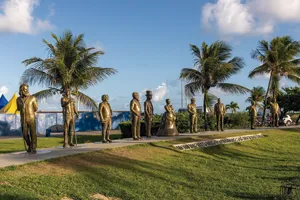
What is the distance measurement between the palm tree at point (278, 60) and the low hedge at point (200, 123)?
341 centimetres

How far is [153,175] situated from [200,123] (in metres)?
13.8

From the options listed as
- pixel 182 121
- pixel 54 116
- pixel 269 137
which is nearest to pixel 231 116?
pixel 182 121

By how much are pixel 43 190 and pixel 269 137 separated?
1460cm

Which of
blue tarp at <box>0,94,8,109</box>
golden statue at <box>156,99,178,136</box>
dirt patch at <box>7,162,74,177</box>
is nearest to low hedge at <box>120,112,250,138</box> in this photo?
golden statue at <box>156,99,178,136</box>

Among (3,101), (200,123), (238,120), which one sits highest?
(3,101)

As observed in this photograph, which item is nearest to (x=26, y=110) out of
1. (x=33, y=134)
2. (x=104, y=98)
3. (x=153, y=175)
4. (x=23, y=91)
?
(x=23, y=91)

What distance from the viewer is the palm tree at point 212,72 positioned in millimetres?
22938

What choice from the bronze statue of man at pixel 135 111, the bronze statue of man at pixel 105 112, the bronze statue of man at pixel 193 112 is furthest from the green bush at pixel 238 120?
the bronze statue of man at pixel 105 112

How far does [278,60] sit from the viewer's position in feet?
86.1

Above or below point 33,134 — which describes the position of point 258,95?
above

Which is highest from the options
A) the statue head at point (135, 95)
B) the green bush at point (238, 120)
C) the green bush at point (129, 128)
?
the statue head at point (135, 95)

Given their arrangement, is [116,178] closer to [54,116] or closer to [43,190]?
[43,190]

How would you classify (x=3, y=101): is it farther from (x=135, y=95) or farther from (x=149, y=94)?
(x=135, y=95)

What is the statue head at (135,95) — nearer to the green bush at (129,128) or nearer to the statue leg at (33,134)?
the statue leg at (33,134)
